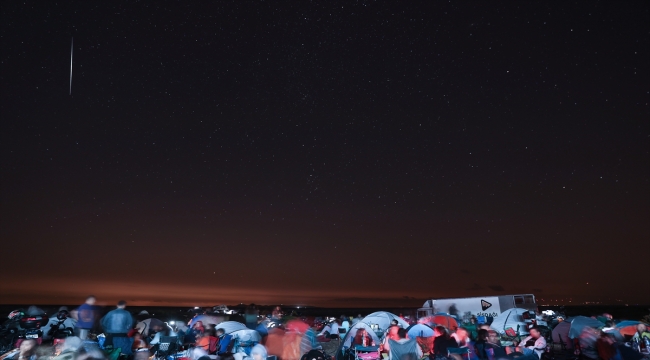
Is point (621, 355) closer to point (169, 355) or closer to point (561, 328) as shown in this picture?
point (561, 328)

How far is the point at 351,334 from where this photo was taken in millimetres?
14859

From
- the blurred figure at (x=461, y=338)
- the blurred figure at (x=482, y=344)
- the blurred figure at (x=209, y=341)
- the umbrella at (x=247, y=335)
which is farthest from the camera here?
the umbrella at (x=247, y=335)

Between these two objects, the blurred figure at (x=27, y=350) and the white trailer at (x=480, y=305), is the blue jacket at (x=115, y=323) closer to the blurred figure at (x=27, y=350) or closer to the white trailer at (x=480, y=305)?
the blurred figure at (x=27, y=350)

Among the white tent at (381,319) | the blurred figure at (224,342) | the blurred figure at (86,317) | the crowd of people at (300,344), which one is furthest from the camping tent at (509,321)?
the blurred figure at (86,317)

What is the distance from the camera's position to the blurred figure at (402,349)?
11.5 m

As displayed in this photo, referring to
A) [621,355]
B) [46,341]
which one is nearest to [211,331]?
[46,341]

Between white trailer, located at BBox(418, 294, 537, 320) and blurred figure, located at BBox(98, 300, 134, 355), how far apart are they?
63.5 feet

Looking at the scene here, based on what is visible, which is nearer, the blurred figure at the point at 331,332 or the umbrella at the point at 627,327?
the umbrella at the point at 627,327

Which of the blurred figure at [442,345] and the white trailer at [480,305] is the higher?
the blurred figure at [442,345]

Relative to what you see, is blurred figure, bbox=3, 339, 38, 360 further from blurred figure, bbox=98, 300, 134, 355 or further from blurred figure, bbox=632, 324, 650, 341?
blurred figure, bbox=632, 324, 650, 341

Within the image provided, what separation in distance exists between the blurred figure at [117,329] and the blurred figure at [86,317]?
0.60 metres

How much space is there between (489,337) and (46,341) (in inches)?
457

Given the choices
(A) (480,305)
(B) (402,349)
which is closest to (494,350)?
(B) (402,349)

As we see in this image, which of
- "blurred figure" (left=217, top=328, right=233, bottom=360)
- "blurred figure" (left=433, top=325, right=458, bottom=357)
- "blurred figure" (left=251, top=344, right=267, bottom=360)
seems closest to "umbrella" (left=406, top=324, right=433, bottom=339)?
"blurred figure" (left=433, top=325, right=458, bottom=357)
